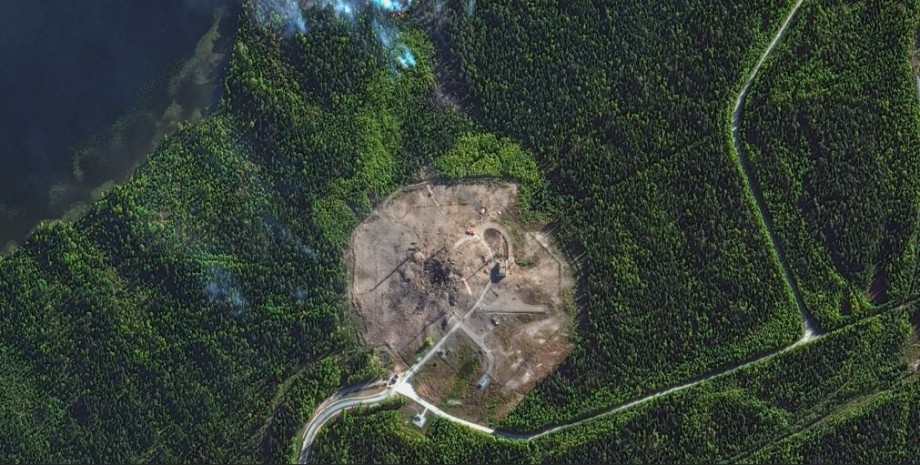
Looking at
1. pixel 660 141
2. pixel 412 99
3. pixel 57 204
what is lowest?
pixel 660 141

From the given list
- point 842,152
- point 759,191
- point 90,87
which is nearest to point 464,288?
point 759,191

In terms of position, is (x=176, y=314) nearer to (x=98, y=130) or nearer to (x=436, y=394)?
(x=98, y=130)

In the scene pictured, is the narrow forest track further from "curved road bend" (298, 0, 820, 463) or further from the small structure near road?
the small structure near road

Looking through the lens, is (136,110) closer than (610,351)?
No

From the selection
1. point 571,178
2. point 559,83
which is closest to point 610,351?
point 571,178

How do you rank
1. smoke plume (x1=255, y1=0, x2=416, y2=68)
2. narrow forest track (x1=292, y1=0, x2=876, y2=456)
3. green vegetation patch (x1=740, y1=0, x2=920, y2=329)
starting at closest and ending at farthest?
green vegetation patch (x1=740, y1=0, x2=920, y2=329) < narrow forest track (x1=292, y1=0, x2=876, y2=456) < smoke plume (x1=255, y1=0, x2=416, y2=68)

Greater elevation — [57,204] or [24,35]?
[24,35]

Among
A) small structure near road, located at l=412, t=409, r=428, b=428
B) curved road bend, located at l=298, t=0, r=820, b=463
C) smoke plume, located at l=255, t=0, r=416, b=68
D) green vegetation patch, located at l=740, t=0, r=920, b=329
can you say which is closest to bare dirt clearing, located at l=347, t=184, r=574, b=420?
curved road bend, located at l=298, t=0, r=820, b=463
